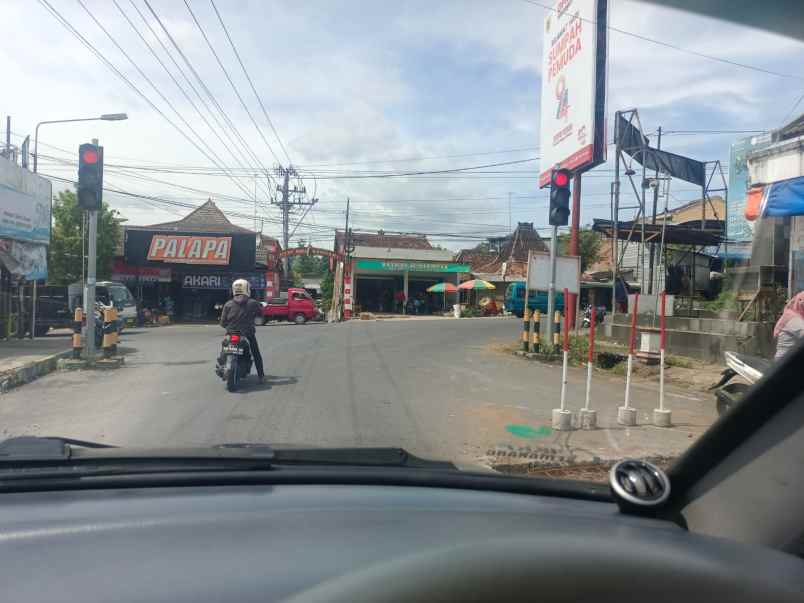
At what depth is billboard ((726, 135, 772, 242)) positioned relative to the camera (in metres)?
19.0

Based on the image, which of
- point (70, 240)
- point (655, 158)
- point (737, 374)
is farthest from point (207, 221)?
point (737, 374)

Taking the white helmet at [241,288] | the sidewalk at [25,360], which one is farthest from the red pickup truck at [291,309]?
the white helmet at [241,288]

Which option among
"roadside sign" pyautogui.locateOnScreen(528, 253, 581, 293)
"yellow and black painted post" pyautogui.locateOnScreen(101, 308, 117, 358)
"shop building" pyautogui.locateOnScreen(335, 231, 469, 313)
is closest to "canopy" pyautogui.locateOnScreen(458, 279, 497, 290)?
"shop building" pyautogui.locateOnScreen(335, 231, 469, 313)

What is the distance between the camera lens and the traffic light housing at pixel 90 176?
10758 mm

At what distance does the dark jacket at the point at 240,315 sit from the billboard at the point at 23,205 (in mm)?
9988

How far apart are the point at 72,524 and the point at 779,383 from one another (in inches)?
83.2

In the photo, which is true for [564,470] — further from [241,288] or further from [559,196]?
[559,196]

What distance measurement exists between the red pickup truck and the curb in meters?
18.2

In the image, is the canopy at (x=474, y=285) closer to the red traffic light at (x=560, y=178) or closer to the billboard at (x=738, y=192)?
the billboard at (x=738, y=192)

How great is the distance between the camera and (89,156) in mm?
10805

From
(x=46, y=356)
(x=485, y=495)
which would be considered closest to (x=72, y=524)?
(x=485, y=495)

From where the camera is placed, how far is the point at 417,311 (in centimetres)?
4441

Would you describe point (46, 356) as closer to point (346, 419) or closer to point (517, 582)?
point (346, 419)

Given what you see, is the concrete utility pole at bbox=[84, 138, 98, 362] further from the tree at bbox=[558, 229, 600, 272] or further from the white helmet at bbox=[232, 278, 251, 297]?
the tree at bbox=[558, 229, 600, 272]
